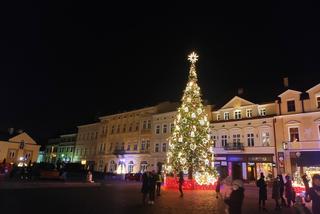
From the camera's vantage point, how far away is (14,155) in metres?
60.0

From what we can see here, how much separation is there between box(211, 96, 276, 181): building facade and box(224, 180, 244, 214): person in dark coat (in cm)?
2845

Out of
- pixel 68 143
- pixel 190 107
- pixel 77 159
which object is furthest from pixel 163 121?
pixel 68 143

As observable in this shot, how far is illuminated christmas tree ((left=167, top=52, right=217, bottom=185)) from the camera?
919 inches

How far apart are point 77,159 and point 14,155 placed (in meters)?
13.4

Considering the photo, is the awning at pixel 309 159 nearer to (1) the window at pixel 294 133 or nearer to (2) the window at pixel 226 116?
(1) the window at pixel 294 133

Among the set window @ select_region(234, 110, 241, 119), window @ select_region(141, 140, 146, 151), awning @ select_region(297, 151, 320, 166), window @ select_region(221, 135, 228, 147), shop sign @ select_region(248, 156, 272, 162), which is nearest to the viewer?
awning @ select_region(297, 151, 320, 166)

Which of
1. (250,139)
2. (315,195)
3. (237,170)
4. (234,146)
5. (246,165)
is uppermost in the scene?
(250,139)

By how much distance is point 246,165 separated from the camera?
113 ft

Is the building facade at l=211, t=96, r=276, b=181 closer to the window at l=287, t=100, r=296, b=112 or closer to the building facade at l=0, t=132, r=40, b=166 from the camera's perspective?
the window at l=287, t=100, r=296, b=112

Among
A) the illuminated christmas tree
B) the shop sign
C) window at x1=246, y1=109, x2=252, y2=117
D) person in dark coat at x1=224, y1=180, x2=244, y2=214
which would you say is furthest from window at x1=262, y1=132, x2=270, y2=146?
person in dark coat at x1=224, y1=180, x2=244, y2=214

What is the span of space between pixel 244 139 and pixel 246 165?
3347mm

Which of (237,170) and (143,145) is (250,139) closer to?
(237,170)

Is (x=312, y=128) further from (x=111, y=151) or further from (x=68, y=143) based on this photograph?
(x=68, y=143)

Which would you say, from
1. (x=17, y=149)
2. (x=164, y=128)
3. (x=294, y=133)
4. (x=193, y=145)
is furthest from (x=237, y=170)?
(x=17, y=149)
